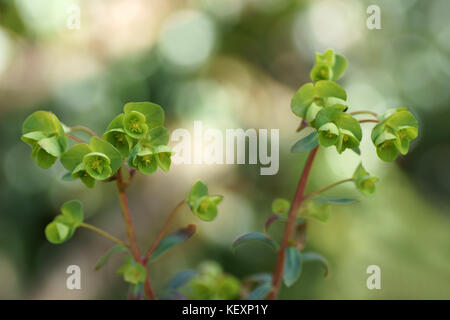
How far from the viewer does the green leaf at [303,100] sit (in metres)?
0.56

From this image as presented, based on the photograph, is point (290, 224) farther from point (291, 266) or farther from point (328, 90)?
point (328, 90)

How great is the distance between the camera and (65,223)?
614 mm

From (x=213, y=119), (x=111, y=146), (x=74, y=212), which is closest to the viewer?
(x=111, y=146)

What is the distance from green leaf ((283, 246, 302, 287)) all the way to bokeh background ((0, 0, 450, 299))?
1.24 metres

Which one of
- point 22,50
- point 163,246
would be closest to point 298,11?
point 22,50

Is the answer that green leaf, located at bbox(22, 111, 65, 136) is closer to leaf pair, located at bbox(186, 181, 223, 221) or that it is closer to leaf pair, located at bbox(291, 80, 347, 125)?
leaf pair, located at bbox(186, 181, 223, 221)

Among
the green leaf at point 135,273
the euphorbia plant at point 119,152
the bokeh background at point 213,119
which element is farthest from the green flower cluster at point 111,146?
the bokeh background at point 213,119

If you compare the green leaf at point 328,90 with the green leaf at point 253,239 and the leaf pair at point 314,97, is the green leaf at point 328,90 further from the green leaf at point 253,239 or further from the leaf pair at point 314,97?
the green leaf at point 253,239

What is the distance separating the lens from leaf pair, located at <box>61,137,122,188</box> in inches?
20.2

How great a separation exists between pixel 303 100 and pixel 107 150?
0.25 m

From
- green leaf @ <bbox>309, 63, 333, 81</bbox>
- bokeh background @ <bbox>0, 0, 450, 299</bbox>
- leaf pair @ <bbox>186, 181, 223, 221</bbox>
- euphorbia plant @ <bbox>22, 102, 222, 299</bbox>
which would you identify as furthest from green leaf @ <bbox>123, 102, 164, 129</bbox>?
bokeh background @ <bbox>0, 0, 450, 299</bbox>

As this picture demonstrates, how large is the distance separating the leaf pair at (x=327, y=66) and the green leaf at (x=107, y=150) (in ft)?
0.89

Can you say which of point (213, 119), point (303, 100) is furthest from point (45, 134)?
point (213, 119)
